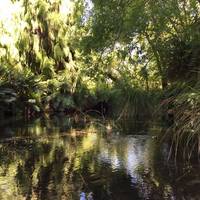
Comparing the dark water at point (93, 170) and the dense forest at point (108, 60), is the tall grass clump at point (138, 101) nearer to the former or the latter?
the dense forest at point (108, 60)

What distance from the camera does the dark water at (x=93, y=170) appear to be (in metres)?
8.27

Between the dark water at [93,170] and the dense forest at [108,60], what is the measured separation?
2.93ft

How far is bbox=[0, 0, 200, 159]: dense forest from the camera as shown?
512 inches

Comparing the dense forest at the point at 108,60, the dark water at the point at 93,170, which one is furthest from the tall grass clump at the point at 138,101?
the dark water at the point at 93,170

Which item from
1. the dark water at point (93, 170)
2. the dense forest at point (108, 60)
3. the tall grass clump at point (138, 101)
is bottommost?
the dark water at point (93, 170)

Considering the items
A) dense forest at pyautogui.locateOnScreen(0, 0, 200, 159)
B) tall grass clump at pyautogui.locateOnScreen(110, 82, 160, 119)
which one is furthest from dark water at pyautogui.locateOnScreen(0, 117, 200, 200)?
Result: tall grass clump at pyautogui.locateOnScreen(110, 82, 160, 119)

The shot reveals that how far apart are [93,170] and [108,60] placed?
8.71 m

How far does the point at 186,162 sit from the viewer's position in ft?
35.4

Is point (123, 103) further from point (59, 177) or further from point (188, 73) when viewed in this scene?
point (59, 177)

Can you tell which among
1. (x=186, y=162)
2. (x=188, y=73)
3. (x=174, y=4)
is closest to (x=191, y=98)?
(x=186, y=162)

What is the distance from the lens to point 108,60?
1828 centimetres

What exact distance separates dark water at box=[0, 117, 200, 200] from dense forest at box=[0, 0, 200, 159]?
0.89 metres

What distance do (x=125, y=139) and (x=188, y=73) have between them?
3901 mm

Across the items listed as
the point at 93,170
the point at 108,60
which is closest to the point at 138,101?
the point at 108,60
